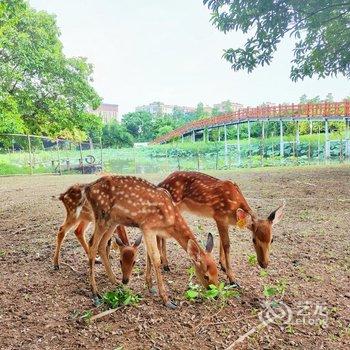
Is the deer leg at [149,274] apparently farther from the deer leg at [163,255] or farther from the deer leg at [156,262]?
the deer leg at [163,255]

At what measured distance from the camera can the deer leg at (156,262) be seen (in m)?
2.49

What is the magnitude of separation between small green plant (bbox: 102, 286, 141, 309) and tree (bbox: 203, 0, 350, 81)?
6.67 m

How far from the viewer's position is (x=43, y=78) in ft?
52.5

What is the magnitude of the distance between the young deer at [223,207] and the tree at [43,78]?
12.8m

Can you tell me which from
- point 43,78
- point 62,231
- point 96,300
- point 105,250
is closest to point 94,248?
point 105,250

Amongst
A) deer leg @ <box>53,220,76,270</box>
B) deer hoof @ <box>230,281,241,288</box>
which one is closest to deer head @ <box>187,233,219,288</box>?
deer hoof @ <box>230,281,241,288</box>

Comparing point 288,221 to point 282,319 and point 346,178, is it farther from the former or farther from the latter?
point 346,178

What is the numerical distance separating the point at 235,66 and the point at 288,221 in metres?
4.91

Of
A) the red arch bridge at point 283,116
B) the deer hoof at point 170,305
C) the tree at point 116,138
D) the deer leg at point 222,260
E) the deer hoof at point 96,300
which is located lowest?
the deer hoof at point 170,305

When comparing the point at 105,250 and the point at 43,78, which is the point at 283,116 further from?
the point at 105,250

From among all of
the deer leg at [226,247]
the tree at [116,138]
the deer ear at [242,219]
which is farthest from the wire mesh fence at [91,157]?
the deer ear at [242,219]

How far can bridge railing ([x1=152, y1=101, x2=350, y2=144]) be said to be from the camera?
2012cm

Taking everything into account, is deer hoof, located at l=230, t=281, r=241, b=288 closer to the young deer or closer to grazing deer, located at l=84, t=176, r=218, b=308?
the young deer

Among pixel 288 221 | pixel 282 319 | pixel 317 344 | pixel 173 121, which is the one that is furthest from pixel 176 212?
pixel 173 121
